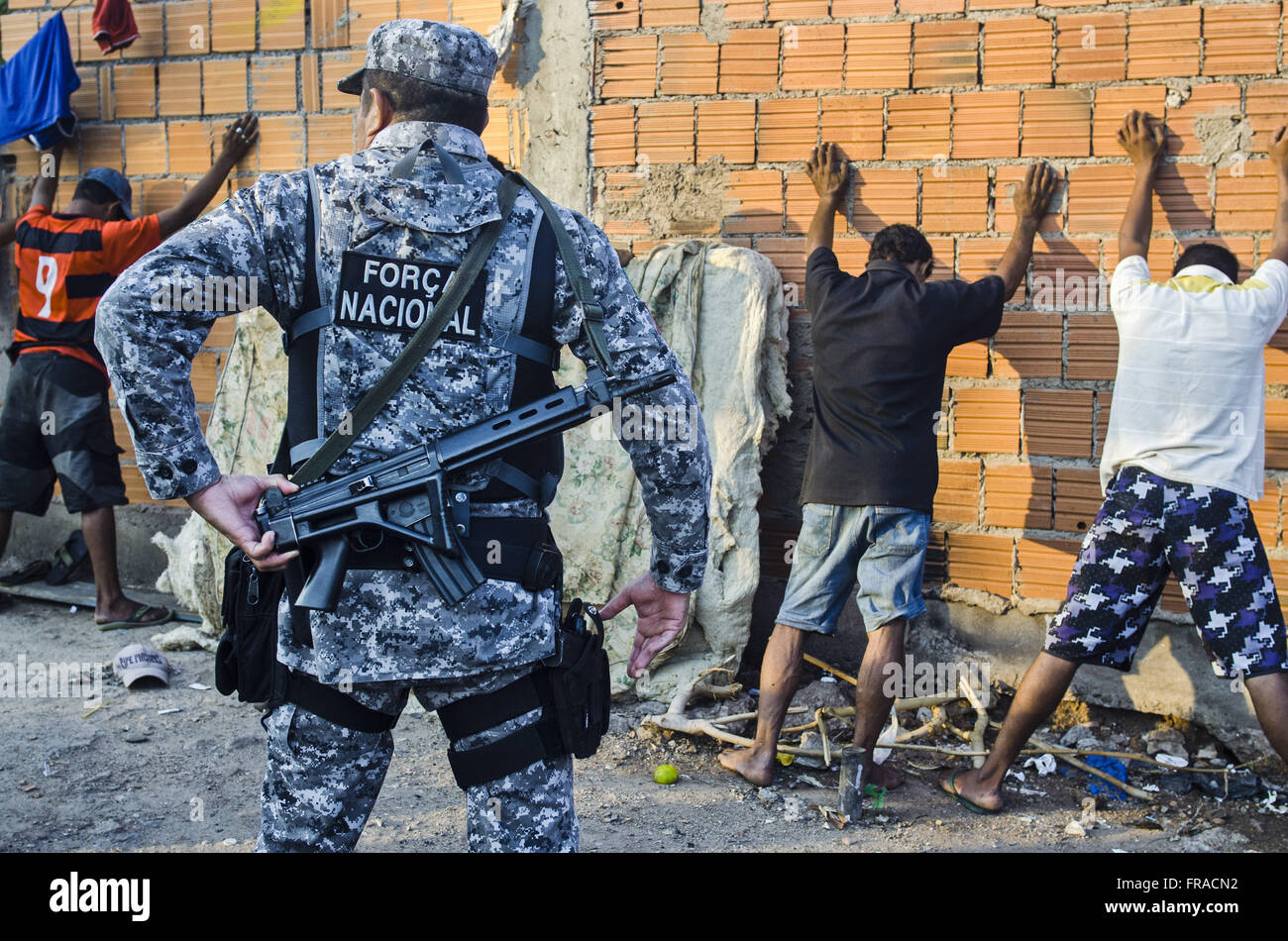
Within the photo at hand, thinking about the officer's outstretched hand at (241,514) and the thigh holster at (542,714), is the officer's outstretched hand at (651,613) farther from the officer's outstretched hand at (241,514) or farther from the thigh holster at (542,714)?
the officer's outstretched hand at (241,514)

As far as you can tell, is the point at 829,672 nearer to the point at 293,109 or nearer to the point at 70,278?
the point at 293,109

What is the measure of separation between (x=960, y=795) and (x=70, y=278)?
13.9 ft

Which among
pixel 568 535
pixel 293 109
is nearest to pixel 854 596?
pixel 568 535

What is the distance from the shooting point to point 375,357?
74.0 inches

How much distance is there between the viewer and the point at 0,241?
17.1 ft

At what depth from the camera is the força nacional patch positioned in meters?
1.85

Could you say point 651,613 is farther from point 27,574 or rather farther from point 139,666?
point 27,574

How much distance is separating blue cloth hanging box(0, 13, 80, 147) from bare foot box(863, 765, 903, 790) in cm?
461

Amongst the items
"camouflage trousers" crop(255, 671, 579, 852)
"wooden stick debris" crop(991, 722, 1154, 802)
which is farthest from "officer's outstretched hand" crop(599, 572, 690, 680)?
"wooden stick debris" crop(991, 722, 1154, 802)

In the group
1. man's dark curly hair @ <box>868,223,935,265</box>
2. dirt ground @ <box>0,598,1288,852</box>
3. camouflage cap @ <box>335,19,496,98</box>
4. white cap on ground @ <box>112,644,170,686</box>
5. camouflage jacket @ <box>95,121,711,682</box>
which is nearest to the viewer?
camouflage jacket @ <box>95,121,711,682</box>

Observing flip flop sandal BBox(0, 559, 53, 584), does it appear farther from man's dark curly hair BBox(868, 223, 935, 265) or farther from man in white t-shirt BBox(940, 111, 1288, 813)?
man in white t-shirt BBox(940, 111, 1288, 813)

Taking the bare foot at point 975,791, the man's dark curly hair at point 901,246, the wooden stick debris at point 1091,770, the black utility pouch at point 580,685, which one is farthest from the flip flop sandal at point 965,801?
the black utility pouch at point 580,685

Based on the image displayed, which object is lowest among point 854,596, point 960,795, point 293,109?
point 960,795

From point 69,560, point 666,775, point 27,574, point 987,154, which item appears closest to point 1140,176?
point 987,154
